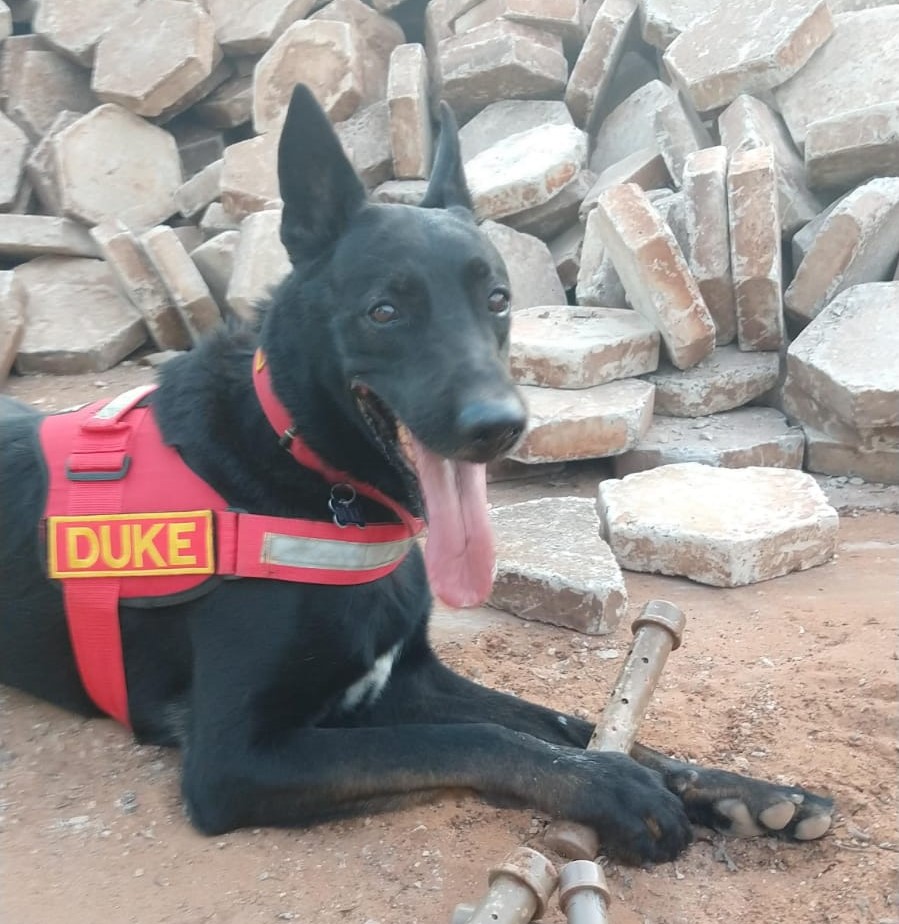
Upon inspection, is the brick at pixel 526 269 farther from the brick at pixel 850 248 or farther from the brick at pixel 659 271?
the brick at pixel 850 248

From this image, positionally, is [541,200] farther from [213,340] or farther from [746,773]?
[746,773]

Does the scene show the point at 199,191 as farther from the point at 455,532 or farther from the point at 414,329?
the point at 455,532

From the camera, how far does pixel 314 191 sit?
8.41 ft

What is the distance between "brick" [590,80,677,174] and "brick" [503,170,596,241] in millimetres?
501

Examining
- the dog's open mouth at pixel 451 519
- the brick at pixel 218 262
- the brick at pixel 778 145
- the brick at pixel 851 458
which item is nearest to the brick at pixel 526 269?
the brick at pixel 778 145

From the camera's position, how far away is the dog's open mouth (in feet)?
7.57

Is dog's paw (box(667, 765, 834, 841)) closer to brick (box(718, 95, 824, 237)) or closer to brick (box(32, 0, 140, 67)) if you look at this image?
brick (box(718, 95, 824, 237))

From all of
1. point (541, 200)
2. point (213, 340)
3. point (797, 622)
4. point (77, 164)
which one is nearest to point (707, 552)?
point (797, 622)

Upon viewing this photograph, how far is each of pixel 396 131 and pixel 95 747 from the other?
474 centimetres

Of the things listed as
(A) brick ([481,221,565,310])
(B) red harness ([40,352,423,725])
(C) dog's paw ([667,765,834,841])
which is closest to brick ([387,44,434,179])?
(A) brick ([481,221,565,310])

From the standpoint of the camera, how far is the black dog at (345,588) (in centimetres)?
228

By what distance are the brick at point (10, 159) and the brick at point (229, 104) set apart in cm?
125

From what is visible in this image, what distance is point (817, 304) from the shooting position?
4.95 meters

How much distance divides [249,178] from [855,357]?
380 centimetres
